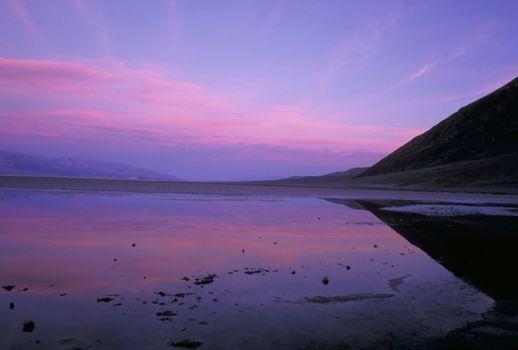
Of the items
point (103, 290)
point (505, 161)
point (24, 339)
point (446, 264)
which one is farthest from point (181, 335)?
point (505, 161)

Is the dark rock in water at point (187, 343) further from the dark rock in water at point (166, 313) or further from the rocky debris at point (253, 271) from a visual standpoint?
the rocky debris at point (253, 271)

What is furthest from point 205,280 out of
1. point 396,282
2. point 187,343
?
point 396,282

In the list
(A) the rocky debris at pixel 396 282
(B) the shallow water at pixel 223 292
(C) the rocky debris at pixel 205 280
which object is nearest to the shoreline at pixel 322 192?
(B) the shallow water at pixel 223 292

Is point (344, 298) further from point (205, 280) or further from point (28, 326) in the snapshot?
point (28, 326)

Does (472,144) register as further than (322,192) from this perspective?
Yes

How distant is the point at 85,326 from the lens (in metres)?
8.94

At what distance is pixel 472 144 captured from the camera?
130 metres

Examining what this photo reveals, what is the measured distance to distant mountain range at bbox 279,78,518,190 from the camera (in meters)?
98.7

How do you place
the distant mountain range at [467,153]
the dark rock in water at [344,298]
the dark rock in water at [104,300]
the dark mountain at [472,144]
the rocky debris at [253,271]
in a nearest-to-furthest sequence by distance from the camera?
the dark rock in water at [104,300]
the dark rock in water at [344,298]
the rocky debris at [253,271]
the distant mountain range at [467,153]
the dark mountain at [472,144]

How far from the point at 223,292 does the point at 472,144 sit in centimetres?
13346

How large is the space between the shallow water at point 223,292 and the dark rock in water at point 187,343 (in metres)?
0.15

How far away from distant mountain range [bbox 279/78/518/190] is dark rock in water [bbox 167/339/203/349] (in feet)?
297

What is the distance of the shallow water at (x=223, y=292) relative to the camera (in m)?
8.66

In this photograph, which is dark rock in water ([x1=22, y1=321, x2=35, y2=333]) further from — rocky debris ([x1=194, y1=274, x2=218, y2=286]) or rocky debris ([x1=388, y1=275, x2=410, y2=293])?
rocky debris ([x1=388, y1=275, x2=410, y2=293])
